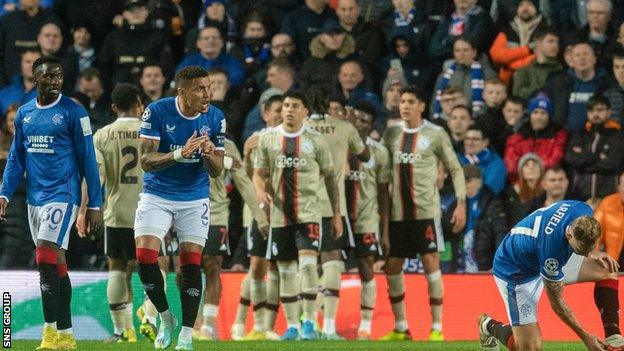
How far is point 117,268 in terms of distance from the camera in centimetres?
1580

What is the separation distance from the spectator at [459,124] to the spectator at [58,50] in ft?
18.9

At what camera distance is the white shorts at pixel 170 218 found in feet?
43.1

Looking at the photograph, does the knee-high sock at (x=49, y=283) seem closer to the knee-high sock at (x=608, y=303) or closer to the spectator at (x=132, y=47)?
the knee-high sock at (x=608, y=303)

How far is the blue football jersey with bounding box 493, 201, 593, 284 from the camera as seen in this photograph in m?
11.7

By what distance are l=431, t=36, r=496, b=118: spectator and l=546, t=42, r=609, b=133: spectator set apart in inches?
43.7

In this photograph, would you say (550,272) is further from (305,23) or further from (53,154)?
(305,23)

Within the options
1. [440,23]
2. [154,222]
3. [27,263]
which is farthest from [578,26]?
[154,222]

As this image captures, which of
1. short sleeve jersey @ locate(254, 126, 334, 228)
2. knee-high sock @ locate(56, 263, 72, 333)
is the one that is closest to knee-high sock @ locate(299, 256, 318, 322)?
short sleeve jersey @ locate(254, 126, 334, 228)

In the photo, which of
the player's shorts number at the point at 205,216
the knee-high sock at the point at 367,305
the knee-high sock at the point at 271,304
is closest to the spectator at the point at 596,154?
the knee-high sock at the point at 367,305

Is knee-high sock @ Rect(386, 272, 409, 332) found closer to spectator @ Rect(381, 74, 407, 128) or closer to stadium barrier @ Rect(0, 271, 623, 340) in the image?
stadium barrier @ Rect(0, 271, 623, 340)

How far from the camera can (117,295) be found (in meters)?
15.8

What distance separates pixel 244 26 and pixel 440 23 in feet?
9.67

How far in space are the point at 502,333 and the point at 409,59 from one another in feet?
29.6

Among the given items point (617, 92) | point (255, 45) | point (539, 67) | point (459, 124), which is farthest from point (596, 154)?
point (255, 45)
